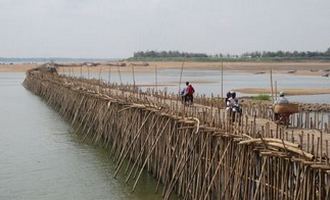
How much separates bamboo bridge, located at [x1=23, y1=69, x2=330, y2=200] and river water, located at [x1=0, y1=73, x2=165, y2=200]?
0.76 m

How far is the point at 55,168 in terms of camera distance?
77.3 feet

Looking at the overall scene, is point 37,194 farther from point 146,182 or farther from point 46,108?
point 46,108

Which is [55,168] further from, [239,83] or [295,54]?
[295,54]

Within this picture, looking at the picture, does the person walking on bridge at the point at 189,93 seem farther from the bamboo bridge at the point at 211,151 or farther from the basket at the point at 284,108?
the basket at the point at 284,108

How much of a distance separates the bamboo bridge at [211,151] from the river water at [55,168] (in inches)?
29.9

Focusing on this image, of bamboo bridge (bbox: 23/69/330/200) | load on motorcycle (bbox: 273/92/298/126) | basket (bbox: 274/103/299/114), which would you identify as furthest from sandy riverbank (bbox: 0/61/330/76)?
basket (bbox: 274/103/299/114)

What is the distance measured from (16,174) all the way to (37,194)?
3.33 meters

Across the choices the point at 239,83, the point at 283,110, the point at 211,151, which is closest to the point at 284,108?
the point at 283,110

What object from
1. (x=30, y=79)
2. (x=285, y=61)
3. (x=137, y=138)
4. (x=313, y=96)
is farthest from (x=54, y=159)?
(x=285, y=61)

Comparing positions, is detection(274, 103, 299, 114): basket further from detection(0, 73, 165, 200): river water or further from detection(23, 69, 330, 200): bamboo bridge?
detection(0, 73, 165, 200): river water

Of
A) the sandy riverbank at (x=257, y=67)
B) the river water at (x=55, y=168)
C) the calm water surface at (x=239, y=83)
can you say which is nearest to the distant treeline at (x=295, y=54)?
the sandy riverbank at (x=257, y=67)

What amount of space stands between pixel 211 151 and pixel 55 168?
990 centimetres

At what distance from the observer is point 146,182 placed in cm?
2052

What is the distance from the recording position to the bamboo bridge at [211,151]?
11.7 metres
